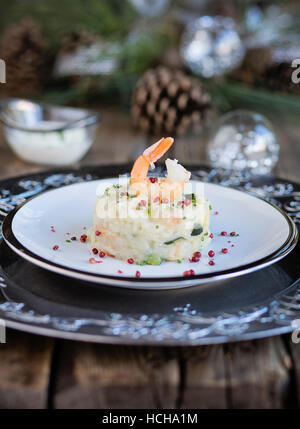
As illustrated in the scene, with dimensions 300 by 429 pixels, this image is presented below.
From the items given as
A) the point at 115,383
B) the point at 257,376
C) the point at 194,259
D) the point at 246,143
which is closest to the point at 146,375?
the point at 115,383

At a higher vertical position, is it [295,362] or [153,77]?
[153,77]

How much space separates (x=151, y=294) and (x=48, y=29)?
7.60ft

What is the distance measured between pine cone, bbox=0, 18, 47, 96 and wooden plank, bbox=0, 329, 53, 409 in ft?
6.71

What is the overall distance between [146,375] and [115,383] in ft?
0.13

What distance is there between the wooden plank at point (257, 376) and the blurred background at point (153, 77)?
97 centimetres

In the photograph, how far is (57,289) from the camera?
31.1 inches

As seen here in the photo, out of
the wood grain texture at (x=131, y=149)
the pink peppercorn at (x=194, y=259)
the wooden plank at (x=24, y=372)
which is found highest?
the pink peppercorn at (x=194, y=259)

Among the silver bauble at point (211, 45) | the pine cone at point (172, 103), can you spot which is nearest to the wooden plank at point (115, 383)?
the pine cone at point (172, 103)

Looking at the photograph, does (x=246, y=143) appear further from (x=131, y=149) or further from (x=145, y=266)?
(x=145, y=266)

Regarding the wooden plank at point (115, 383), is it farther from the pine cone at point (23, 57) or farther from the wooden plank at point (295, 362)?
the pine cone at point (23, 57)

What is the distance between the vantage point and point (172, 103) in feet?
6.66

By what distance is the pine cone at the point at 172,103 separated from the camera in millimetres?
2021

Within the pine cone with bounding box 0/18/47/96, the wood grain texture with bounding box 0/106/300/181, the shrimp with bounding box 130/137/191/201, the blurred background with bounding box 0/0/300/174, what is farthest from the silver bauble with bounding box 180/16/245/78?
the shrimp with bounding box 130/137/191/201

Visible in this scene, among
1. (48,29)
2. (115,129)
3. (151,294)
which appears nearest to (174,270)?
(151,294)
